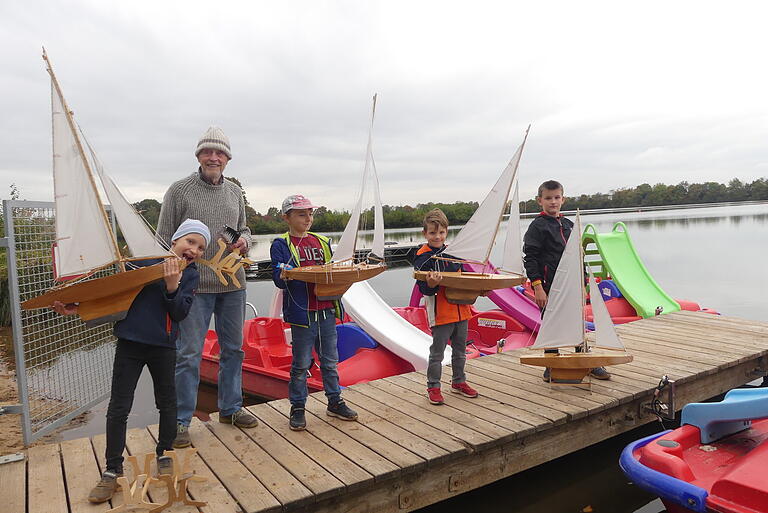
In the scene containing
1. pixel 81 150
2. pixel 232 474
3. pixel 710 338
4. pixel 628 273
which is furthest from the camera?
→ pixel 628 273

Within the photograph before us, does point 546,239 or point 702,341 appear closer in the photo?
point 546,239

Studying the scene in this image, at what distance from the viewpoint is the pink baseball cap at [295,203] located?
4.00 meters

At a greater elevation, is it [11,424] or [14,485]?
[14,485]

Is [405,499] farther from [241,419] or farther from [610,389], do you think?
[610,389]

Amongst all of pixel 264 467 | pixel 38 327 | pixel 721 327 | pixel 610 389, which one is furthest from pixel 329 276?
pixel 721 327

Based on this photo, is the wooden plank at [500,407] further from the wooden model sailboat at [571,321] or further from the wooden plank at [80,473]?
the wooden plank at [80,473]

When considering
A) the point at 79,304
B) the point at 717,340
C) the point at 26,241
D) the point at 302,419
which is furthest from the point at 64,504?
the point at 717,340

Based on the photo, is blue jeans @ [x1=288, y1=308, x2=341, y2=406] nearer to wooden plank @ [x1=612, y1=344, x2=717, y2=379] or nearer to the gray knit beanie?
the gray knit beanie

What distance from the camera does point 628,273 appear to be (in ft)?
30.8

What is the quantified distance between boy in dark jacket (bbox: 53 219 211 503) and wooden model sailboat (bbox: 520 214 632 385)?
10.8 ft

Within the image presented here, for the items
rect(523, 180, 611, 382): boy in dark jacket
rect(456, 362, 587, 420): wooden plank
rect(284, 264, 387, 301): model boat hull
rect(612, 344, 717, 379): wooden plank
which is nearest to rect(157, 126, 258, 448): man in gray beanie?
rect(284, 264, 387, 301): model boat hull

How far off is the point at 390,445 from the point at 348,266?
1493mm

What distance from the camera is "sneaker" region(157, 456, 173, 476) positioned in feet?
10.9

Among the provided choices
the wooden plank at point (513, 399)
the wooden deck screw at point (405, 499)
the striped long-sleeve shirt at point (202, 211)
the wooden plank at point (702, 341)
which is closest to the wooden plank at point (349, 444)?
the wooden deck screw at point (405, 499)
